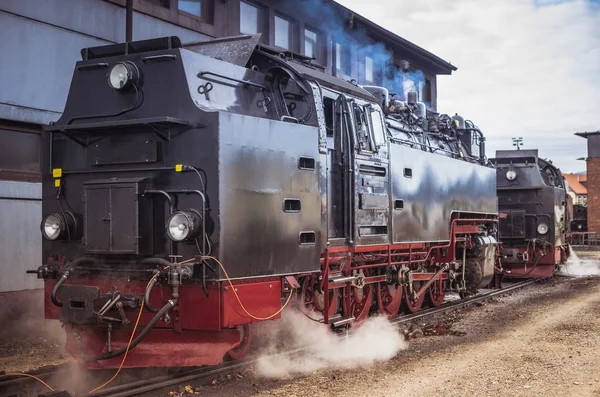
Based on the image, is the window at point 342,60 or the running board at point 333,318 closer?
the running board at point 333,318

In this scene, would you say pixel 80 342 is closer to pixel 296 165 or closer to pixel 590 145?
pixel 296 165

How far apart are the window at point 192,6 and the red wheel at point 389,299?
269 inches

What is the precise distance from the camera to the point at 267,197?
638cm

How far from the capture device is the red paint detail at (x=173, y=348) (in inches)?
239

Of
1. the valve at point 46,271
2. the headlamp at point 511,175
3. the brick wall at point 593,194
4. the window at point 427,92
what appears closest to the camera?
the valve at point 46,271

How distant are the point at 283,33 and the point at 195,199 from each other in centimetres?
1062

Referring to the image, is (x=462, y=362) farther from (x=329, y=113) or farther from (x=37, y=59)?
(x=37, y=59)

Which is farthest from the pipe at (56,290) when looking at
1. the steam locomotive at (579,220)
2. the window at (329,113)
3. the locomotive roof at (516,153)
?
the steam locomotive at (579,220)

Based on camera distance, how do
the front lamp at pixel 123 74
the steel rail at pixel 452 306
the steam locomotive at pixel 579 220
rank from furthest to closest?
the steam locomotive at pixel 579 220
the steel rail at pixel 452 306
the front lamp at pixel 123 74

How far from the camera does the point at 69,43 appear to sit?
35.6 ft

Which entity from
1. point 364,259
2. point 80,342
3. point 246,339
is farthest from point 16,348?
point 364,259

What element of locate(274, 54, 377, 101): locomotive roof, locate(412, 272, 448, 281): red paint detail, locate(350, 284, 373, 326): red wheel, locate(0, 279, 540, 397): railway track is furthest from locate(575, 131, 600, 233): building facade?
locate(0, 279, 540, 397): railway track

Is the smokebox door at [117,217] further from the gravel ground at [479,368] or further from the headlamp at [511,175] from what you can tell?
the headlamp at [511,175]

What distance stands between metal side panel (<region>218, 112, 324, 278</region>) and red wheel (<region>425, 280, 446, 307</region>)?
4.69 m
